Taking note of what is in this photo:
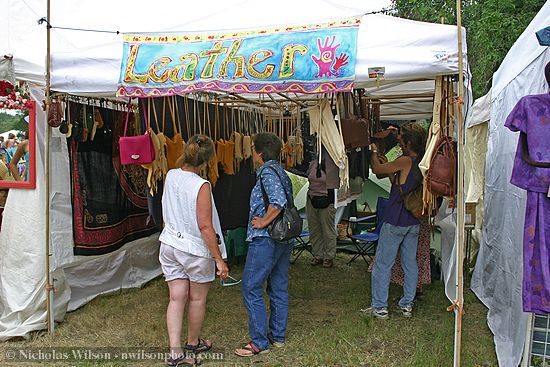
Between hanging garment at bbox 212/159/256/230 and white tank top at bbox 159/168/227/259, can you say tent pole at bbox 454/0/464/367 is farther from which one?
hanging garment at bbox 212/159/256/230

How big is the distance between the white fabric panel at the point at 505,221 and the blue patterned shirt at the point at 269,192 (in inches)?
61.4

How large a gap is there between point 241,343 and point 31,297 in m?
1.70

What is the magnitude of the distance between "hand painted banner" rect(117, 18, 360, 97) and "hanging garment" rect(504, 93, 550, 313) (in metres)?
1.13

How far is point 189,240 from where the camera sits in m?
3.61

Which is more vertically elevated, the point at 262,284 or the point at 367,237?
the point at 262,284

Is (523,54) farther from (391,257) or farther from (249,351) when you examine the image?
(249,351)

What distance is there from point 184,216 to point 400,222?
1.88m

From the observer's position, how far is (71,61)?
13.4 feet

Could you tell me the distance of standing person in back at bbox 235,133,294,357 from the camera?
3.76 metres

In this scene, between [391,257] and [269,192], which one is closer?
[269,192]

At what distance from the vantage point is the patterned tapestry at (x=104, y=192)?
4742 mm

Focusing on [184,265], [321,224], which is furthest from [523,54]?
[321,224]

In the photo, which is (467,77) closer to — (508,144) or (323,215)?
(508,144)

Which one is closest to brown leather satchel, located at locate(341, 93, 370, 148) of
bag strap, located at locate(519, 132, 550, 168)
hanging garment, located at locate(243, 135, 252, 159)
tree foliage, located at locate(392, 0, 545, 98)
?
hanging garment, located at locate(243, 135, 252, 159)
